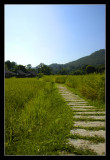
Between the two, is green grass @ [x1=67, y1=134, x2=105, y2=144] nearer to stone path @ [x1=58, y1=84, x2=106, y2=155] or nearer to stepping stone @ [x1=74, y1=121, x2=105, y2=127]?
stone path @ [x1=58, y1=84, x2=106, y2=155]

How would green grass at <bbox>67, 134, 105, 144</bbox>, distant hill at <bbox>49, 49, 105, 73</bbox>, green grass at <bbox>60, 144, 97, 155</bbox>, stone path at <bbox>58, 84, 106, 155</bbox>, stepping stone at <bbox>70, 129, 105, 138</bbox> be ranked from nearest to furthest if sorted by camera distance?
green grass at <bbox>60, 144, 97, 155</bbox> < stone path at <bbox>58, 84, 106, 155</bbox> < green grass at <bbox>67, 134, 105, 144</bbox> < stepping stone at <bbox>70, 129, 105, 138</bbox> < distant hill at <bbox>49, 49, 105, 73</bbox>

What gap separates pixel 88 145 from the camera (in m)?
1.72

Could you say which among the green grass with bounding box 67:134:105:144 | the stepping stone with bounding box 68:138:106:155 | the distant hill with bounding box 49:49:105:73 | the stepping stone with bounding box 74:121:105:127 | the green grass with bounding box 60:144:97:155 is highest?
the distant hill with bounding box 49:49:105:73

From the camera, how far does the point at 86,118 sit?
8.92 ft

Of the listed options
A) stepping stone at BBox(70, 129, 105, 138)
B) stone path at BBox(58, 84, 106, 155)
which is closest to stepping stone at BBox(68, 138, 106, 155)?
stone path at BBox(58, 84, 106, 155)

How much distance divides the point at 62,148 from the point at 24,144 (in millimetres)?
566

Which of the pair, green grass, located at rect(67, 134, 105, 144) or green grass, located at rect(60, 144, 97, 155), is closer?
green grass, located at rect(60, 144, 97, 155)

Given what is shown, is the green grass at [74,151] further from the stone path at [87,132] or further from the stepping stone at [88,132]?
the stepping stone at [88,132]

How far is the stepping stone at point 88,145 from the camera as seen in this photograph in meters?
1.60

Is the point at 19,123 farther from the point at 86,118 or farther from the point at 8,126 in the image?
the point at 86,118

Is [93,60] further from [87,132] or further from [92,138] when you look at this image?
[92,138]

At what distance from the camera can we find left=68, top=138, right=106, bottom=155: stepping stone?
160 centimetres

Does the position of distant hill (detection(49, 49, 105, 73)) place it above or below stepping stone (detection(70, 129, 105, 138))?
above

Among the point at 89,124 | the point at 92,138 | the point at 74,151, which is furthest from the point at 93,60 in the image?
the point at 74,151
